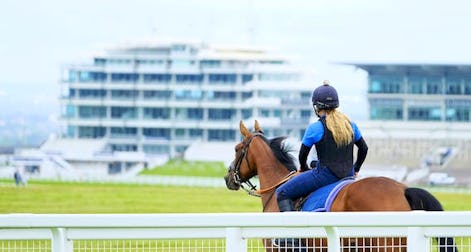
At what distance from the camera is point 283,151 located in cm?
976

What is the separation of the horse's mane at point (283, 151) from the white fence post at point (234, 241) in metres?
2.81

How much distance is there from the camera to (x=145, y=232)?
6.89 metres

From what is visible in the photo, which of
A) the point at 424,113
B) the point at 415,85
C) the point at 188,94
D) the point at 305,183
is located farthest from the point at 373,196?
the point at 188,94

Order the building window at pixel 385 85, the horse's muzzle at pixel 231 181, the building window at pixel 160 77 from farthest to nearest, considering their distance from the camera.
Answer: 1. the building window at pixel 160 77
2. the building window at pixel 385 85
3. the horse's muzzle at pixel 231 181

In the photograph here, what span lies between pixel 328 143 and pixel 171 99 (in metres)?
92.4

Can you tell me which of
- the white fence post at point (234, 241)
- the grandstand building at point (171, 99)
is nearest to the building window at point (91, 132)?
the grandstand building at point (171, 99)

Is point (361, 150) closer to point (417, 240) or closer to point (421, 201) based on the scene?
point (421, 201)

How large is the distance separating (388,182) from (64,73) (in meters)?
94.5

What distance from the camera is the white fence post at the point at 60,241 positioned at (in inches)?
274

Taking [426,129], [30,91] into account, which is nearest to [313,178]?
[426,129]

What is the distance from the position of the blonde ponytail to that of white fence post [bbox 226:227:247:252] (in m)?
1.95

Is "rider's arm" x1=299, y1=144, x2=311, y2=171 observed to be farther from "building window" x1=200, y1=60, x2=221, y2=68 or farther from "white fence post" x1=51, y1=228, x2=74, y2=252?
"building window" x1=200, y1=60, x2=221, y2=68

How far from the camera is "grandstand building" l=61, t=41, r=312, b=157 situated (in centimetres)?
10025

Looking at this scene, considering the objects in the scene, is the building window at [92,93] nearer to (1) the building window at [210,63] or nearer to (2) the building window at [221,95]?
(1) the building window at [210,63]
